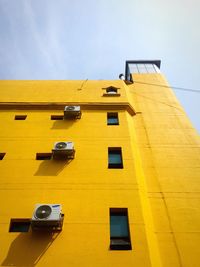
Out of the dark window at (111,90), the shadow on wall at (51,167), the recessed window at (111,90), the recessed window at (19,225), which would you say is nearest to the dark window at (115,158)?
the shadow on wall at (51,167)

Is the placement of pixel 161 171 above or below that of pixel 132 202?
above

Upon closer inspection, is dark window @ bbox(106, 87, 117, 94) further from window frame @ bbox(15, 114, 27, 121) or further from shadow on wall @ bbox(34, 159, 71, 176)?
shadow on wall @ bbox(34, 159, 71, 176)

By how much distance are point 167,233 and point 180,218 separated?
33.5 inches

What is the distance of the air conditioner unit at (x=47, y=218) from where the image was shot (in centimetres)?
766

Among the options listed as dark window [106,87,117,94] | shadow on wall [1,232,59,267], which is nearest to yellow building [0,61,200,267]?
shadow on wall [1,232,59,267]

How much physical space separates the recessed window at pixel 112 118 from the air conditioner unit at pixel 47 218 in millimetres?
6503

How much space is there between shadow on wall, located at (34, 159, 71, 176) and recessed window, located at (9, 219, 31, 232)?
2.08 metres

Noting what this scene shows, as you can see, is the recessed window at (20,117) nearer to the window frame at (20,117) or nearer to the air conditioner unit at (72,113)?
the window frame at (20,117)

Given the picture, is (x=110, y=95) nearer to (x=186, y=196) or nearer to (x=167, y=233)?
(x=186, y=196)

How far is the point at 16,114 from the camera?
45.9 ft

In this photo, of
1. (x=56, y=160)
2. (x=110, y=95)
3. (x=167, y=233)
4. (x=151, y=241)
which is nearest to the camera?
(x=151, y=241)

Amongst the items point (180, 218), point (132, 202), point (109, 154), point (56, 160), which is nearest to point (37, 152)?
point (56, 160)

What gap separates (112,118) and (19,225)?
767 centimetres

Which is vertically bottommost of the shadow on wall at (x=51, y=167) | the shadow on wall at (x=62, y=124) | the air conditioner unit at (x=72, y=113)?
the shadow on wall at (x=51, y=167)
